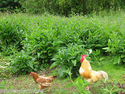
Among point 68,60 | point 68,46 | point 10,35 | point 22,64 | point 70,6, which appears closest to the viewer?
point 68,60

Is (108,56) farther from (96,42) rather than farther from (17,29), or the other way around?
(17,29)

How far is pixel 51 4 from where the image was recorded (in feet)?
47.2

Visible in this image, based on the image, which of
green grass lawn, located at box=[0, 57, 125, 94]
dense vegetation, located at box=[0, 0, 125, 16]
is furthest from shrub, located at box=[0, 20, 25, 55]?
dense vegetation, located at box=[0, 0, 125, 16]

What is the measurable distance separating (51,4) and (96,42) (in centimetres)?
976

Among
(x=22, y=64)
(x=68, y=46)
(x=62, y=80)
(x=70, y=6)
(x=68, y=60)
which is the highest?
(x=70, y=6)

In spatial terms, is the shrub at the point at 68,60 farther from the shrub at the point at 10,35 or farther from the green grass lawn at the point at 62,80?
the shrub at the point at 10,35

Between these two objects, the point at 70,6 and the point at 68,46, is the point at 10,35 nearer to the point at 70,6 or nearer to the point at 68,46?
the point at 68,46

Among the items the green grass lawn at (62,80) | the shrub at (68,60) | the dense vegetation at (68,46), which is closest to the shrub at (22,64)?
the dense vegetation at (68,46)

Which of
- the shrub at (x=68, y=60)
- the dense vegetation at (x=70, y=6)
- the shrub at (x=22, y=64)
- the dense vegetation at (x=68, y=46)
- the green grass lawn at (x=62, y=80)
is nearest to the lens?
the green grass lawn at (x=62, y=80)

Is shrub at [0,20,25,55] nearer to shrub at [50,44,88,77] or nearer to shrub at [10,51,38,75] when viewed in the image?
shrub at [10,51,38,75]

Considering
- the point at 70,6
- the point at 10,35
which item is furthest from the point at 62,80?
the point at 70,6

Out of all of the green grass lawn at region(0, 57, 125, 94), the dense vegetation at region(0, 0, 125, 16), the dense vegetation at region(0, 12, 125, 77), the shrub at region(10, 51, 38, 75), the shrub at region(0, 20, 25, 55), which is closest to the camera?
the green grass lawn at region(0, 57, 125, 94)

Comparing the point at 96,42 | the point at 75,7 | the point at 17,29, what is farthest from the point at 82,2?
the point at 96,42

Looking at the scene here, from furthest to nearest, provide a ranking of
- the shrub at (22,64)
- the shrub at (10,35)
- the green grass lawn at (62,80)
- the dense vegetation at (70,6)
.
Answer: the dense vegetation at (70,6) → the shrub at (10,35) → the shrub at (22,64) → the green grass lawn at (62,80)
